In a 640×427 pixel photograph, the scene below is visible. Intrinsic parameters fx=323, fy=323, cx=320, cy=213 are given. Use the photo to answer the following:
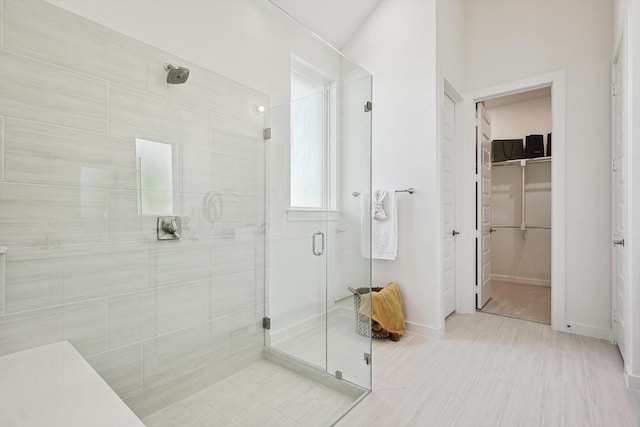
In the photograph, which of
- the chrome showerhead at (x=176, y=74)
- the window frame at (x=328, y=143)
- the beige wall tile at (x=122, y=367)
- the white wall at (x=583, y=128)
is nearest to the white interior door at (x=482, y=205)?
the white wall at (x=583, y=128)

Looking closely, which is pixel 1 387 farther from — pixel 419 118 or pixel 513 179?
pixel 513 179

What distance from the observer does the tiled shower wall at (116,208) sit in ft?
3.37

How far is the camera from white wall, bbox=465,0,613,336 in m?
2.67

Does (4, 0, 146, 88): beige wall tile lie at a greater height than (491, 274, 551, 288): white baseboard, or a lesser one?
greater

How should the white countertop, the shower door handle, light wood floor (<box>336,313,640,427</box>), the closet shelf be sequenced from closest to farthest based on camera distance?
the white countertop < light wood floor (<box>336,313,640,427</box>) < the shower door handle < the closet shelf

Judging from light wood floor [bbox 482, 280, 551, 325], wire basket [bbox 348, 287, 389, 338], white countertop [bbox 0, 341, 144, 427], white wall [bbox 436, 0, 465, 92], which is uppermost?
white wall [bbox 436, 0, 465, 92]

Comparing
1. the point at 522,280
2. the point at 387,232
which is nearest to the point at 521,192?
the point at 522,280

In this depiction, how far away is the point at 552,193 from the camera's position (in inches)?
113

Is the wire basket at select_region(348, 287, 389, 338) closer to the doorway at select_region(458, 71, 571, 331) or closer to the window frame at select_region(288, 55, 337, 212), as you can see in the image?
the window frame at select_region(288, 55, 337, 212)

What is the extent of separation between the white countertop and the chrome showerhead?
3.51ft

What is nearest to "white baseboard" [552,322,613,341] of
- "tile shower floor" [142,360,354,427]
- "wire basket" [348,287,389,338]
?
"wire basket" [348,287,389,338]

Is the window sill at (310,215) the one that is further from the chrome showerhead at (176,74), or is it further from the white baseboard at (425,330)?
the white baseboard at (425,330)

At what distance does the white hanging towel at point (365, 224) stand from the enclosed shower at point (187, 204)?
6cm

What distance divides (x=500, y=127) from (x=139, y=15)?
16.6ft
